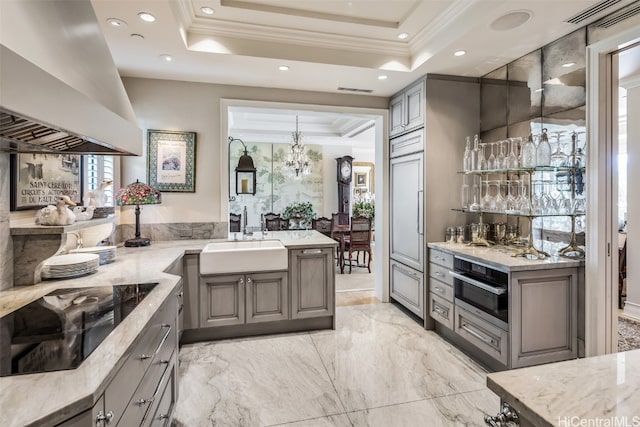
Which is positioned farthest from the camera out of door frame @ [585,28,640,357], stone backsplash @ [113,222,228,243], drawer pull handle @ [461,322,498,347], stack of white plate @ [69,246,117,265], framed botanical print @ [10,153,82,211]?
stone backsplash @ [113,222,228,243]

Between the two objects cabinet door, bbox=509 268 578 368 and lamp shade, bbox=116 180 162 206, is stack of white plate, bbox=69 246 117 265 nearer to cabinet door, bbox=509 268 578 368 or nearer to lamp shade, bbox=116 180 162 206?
lamp shade, bbox=116 180 162 206

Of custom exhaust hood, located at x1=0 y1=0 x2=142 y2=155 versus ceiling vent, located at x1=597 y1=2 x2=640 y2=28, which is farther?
ceiling vent, located at x1=597 y1=2 x2=640 y2=28

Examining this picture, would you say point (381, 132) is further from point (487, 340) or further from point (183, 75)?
point (487, 340)

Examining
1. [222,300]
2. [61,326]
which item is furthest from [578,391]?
[222,300]

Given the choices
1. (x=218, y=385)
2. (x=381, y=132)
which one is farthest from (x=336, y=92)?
(x=218, y=385)

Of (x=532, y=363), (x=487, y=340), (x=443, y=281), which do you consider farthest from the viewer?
(x=443, y=281)

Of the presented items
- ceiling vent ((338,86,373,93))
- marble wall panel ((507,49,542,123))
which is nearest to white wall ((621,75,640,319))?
marble wall panel ((507,49,542,123))

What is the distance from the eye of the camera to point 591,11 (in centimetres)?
219

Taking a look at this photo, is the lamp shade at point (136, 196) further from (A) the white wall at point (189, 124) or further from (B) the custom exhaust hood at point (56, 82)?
(B) the custom exhaust hood at point (56, 82)

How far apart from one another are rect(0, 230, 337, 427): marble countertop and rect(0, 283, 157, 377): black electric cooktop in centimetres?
4

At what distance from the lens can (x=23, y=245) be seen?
1827 millimetres

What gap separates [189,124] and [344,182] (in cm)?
512

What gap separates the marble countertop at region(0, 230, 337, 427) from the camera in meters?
0.78

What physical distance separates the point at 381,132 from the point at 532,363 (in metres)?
2.91
